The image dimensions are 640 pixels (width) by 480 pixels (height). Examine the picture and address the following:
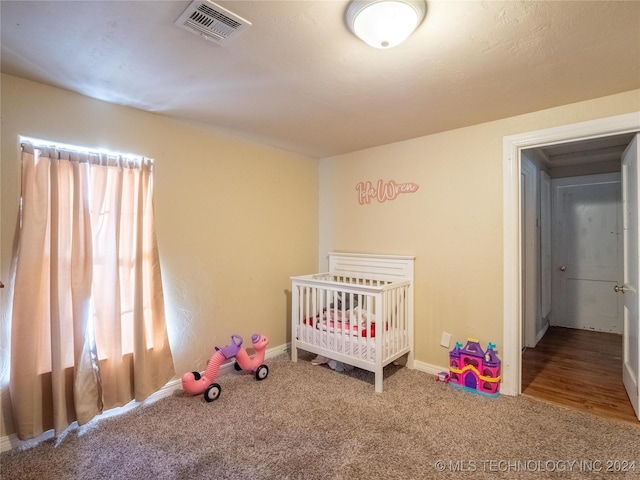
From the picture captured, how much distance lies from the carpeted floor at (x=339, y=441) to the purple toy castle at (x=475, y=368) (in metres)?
0.09

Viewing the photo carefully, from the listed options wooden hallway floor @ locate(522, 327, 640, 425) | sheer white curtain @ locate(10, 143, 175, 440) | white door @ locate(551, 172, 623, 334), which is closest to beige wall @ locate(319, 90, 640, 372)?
wooden hallway floor @ locate(522, 327, 640, 425)

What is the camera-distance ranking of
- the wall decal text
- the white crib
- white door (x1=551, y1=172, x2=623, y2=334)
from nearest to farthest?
1. the white crib
2. the wall decal text
3. white door (x1=551, y1=172, x2=623, y2=334)

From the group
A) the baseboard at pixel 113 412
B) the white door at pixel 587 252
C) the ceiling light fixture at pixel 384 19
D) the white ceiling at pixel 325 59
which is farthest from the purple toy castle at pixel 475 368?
the white door at pixel 587 252

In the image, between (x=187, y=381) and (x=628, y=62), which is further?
(x=187, y=381)

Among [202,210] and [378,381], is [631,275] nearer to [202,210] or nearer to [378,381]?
[378,381]

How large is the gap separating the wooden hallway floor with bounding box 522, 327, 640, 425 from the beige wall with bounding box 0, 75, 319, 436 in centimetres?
243

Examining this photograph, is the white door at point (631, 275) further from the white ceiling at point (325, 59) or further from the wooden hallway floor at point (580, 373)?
the white ceiling at point (325, 59)

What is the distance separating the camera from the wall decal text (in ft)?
9.98

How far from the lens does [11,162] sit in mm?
1836

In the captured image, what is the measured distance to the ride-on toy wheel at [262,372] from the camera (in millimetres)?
2672

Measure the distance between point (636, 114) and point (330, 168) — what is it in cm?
255

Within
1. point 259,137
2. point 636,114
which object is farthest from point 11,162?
point 636,114

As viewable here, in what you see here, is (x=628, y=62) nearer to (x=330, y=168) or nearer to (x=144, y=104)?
(x=330, y=168)

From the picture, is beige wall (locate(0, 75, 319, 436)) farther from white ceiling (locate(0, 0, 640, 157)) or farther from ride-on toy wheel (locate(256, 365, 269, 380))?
ride-on toy wheel (locate(256, 365, 269, 380))
